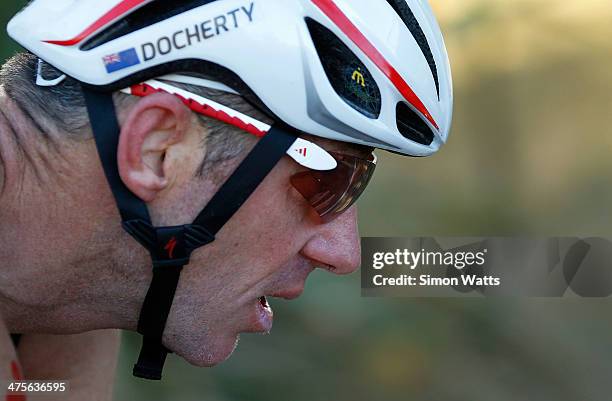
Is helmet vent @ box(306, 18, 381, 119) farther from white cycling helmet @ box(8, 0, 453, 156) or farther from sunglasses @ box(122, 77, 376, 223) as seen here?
sunglasses @ box(122, 77, 376, 223)

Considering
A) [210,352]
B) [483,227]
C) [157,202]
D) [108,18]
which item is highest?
[483,227]

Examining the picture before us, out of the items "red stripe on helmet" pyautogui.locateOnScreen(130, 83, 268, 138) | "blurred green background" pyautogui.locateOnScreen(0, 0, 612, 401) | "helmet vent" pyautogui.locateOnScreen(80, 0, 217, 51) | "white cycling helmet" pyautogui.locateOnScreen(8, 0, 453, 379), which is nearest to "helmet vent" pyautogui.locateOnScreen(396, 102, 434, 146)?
"white cycling helmet" pyautogui.locateOnScreen(8, 0, 453, 379)

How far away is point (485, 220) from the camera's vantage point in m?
4.45

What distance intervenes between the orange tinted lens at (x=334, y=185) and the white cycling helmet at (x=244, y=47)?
0.09 metres

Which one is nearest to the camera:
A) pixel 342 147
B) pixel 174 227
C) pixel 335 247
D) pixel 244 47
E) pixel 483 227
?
pixel 244 47

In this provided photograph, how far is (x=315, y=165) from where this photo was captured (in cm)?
172

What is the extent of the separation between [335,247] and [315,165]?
271 mm

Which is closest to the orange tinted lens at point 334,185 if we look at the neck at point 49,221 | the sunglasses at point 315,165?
the sunglasses at point 315,165

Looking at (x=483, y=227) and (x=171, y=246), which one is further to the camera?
(x=483, y=227)

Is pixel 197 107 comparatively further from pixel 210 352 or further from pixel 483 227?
pixel 483 227

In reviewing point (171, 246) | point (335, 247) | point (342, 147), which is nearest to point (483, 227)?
point (335, 247)

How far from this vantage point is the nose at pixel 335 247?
1891mm

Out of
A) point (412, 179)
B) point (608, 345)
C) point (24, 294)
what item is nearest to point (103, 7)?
point (24, 294)

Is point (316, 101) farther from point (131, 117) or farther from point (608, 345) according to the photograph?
point (608, 345)
